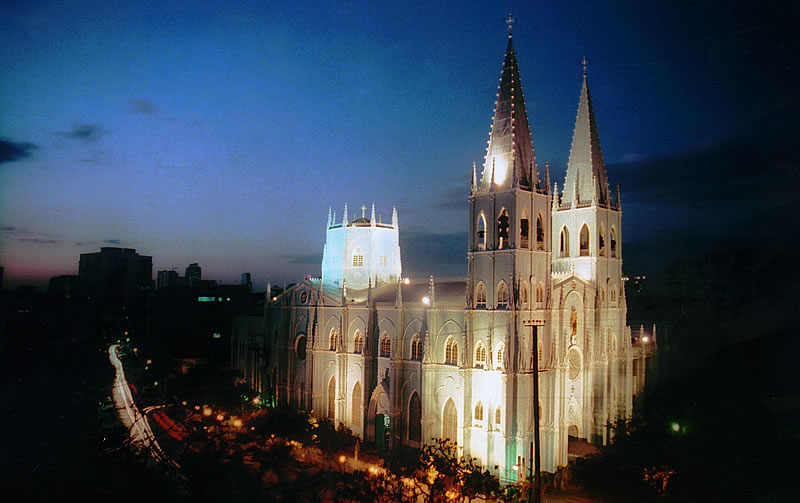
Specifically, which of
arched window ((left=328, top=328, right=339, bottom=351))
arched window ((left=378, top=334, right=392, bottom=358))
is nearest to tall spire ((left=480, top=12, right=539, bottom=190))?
arched window ((left=378, top=334, right=392, bottom=358))

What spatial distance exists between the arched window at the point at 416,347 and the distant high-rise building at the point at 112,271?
1913 cm

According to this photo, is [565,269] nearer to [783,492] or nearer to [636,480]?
[636,480]

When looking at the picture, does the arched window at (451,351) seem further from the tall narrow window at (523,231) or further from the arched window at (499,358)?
the tall narrow window at (523,231)

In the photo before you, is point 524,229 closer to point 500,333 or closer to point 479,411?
point 500,333

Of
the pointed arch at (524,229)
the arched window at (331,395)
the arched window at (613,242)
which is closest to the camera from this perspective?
the pointed arch at (524,229)

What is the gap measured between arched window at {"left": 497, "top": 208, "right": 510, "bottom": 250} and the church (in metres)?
0.07

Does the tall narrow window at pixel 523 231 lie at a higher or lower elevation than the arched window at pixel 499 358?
higher

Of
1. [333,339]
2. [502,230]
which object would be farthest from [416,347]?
[502,230]

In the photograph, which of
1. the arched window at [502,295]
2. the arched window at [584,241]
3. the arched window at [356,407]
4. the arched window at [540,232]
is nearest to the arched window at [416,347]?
the arched window at [356,407]

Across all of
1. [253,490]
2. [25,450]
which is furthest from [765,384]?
[25,450]

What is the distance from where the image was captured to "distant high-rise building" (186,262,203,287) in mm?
94350

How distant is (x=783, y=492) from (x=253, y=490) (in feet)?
78.5

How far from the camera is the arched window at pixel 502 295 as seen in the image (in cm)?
3857

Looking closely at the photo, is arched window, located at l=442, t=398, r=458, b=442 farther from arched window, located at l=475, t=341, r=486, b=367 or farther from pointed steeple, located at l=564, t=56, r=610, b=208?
pointed steeple, located at l=564, t=56, r=610, b=208
